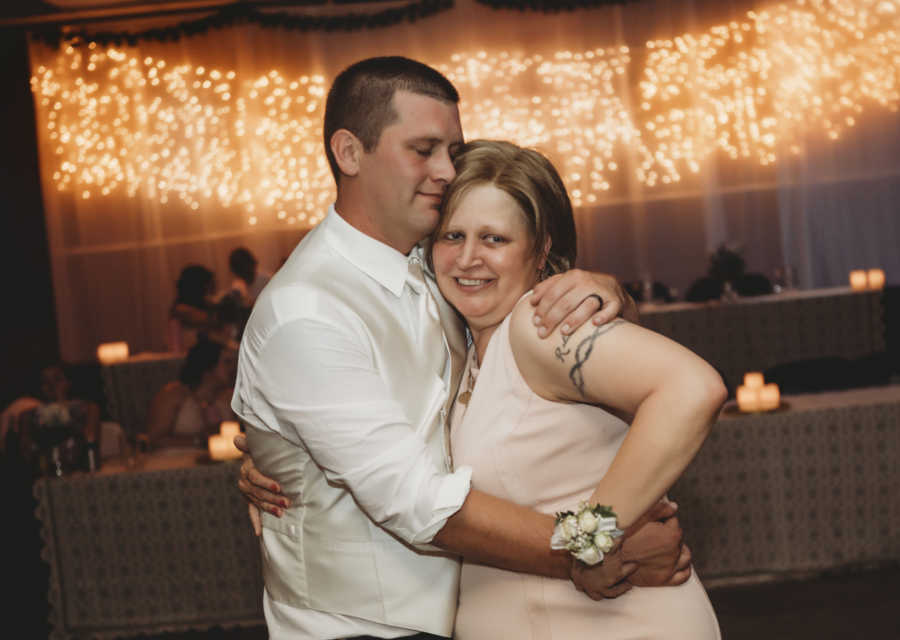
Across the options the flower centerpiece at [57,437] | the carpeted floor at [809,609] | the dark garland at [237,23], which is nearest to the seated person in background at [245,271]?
the dark garland at [237,23]

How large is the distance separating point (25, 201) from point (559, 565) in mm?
8064

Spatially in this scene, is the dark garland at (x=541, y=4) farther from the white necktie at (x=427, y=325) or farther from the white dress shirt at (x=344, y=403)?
the white dress shirt at (x=344, y=403)

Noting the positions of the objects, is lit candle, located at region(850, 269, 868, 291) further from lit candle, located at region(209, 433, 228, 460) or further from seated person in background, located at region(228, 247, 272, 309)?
lit candle, located at region(209, 433, 228, 460)

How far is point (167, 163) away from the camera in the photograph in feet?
29.3

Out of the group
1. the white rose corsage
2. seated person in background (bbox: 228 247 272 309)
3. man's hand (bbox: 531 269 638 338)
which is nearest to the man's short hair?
man's hand (bbox: 531 269 638 338)

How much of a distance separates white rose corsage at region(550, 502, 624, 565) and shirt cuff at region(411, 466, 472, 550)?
16cm

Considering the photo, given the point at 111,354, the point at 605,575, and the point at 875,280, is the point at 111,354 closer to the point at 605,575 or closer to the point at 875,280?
the point at 875,280

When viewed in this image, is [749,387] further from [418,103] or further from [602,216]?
[602,216]

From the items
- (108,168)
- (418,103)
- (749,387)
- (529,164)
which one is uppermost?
(108,168)

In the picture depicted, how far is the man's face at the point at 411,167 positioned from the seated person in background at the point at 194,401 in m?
2.81

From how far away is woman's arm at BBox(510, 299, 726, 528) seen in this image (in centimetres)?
147

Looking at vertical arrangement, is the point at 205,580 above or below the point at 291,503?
below

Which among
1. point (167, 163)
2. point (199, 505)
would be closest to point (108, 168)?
point (167, 163)

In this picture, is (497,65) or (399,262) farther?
(497,65)
